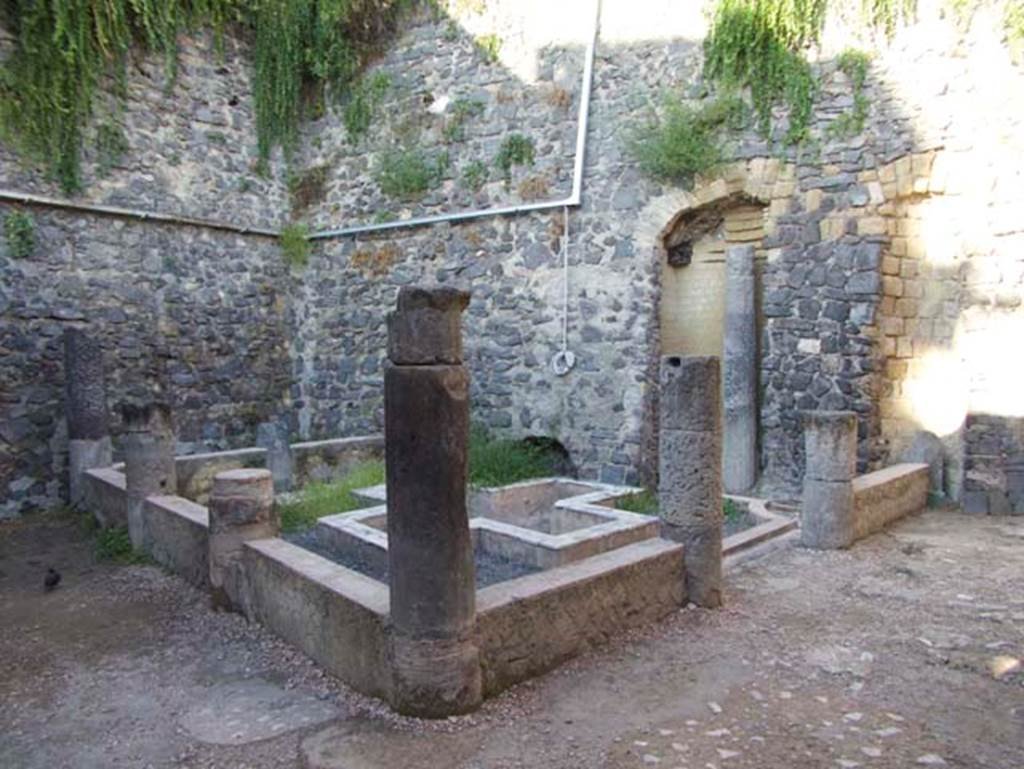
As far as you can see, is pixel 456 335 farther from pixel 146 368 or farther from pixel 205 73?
pixel 205 73

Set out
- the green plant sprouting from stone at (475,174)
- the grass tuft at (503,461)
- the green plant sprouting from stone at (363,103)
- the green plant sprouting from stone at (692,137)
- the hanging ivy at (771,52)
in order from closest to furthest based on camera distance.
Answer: the hanging ivy at (771,52), the green plant sprouting from stone at (692,137), the grass tuft at (503,461), the green plant sprouting from stone at (475,174), the green plant sprouting from stone at (363,103)

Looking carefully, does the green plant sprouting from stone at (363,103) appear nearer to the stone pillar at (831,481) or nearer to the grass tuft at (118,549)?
the grass tuft at (118,549)

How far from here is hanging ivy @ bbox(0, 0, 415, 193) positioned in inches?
323

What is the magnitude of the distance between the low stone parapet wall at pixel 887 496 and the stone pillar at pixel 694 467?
2.14m

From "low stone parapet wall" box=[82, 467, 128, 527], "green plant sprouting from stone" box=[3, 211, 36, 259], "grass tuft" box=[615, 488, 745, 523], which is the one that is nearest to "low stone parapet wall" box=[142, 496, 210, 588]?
"low stone parapet wall" box=[82, 467, 128, 527]

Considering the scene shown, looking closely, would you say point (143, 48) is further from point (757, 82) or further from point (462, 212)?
point (757, 82)

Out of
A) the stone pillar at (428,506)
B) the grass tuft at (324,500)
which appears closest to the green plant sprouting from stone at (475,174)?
the grass tuft at (324,500)

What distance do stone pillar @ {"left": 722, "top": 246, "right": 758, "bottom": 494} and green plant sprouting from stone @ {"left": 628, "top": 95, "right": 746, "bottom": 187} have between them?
1018 millimetres

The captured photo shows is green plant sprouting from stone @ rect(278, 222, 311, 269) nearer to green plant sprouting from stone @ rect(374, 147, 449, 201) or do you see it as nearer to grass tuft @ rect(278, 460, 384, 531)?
green plant sprouting from stone @ rect(374, 147, 449, 201)

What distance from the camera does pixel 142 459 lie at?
21.3 ft

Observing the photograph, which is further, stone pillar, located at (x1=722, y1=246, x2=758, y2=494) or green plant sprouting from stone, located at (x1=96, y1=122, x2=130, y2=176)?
green plant sprouting from stone, located at (x1=96, y1=122, x2=130, y2=176)

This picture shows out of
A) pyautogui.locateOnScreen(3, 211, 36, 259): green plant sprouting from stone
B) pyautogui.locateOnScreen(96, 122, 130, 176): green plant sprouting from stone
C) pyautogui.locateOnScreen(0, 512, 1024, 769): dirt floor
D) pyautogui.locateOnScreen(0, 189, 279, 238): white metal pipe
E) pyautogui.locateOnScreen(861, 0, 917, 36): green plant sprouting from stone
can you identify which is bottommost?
pyautogui.locateOnScreen(0, 512, 1024, 769): dirt floor

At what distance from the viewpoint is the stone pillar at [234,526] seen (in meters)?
4.95

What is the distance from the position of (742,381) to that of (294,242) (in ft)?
22.0
